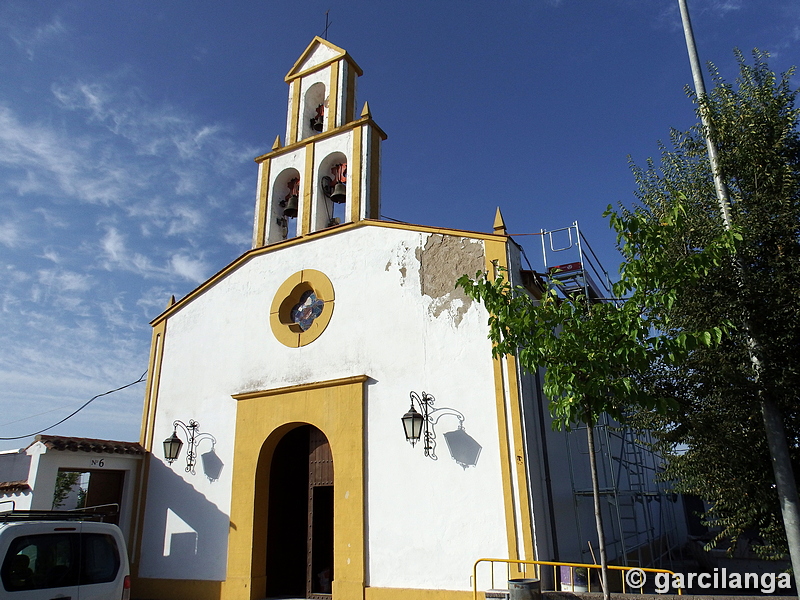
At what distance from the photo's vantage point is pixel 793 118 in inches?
303

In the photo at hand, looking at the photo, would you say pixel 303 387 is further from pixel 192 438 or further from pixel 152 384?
pixel 152 384

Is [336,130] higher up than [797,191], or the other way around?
[336,130]

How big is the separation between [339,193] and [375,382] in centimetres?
472

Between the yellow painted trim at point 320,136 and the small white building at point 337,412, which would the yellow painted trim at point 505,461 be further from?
the yellow painted trim at point 320,136

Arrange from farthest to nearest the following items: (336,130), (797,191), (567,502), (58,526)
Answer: (336,130) → (567,502) → (797,191) → (58,526)

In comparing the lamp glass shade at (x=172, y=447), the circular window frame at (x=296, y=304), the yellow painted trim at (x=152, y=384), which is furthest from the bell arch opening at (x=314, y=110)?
the lamp glass shade at (x=172, y=447)

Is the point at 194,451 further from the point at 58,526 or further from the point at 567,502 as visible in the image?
the point at 567,502

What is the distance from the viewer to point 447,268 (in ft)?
35.3

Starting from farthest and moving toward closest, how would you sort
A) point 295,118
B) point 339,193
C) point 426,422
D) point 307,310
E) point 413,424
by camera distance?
1. point 295,118
2. point 339,193
3. point 307,310
4. point 426,422
5. point 413,424

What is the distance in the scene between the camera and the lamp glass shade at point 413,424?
9.76 m

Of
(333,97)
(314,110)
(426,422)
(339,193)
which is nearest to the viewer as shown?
(426,422)

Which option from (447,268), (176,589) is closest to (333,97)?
(447,268)

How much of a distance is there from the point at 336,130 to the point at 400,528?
28.4 ft

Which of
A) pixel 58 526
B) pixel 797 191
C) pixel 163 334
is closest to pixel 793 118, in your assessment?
pixel 797 191
